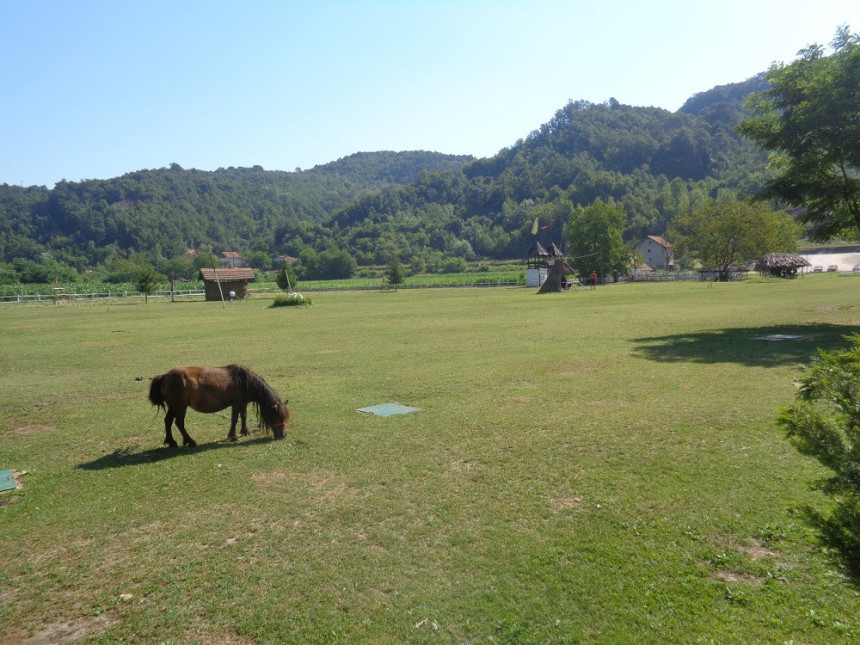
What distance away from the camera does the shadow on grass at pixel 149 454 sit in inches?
316

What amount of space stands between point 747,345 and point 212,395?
15.8 meters

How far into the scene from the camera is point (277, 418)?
29.3ft

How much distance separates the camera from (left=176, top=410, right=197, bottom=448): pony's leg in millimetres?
8492

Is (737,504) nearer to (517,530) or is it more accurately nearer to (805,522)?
(517,530)

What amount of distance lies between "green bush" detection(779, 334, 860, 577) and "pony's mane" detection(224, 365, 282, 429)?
24.9 ft

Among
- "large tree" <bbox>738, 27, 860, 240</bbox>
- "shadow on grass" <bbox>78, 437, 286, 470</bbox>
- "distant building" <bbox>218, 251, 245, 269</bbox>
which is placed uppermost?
"distant building" <bbox>218, 251, 245, 269</bbox>

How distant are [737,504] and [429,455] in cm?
404

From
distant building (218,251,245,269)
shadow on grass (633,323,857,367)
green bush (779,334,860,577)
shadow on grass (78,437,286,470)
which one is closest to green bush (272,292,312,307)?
shadow on grass (633,323,857,367)

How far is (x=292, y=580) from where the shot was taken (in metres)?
4.80

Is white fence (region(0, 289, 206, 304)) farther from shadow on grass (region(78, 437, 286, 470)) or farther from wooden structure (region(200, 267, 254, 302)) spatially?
shadow on grass (region(78, 437, 286, 470))

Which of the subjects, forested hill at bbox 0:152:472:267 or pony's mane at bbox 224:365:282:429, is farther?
forested hill at bbox 0:152:472:267

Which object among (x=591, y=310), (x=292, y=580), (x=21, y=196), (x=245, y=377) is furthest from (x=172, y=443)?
(x=21, y=196)

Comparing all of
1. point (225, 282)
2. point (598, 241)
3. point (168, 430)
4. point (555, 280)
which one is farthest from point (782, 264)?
point (168, 430)

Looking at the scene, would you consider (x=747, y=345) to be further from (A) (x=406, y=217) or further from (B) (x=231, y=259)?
(A) (x=406, y=217)
